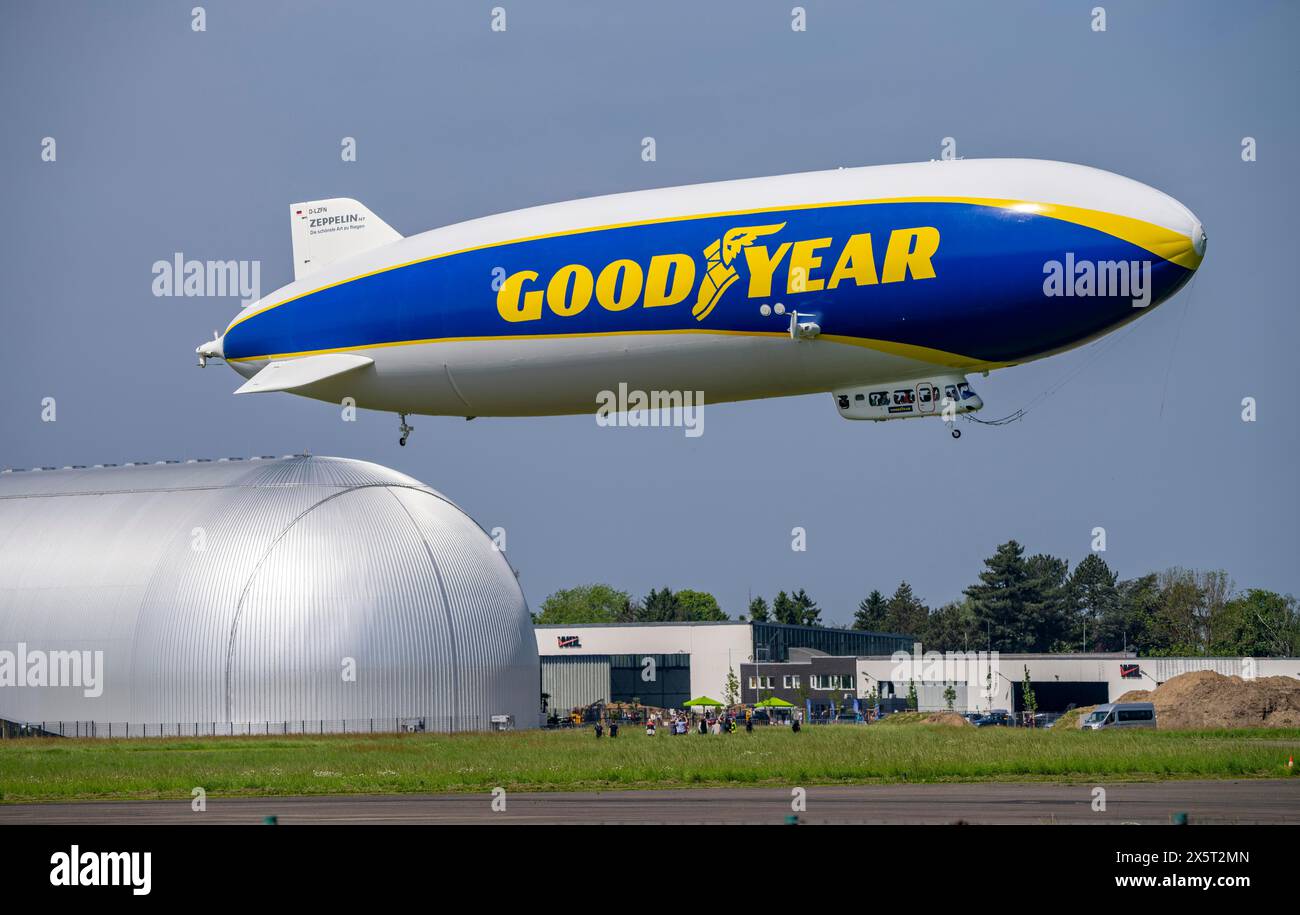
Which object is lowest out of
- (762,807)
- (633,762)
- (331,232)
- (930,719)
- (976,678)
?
(930,719)

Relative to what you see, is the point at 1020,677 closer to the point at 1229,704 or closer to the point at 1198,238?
the point at 1229,704

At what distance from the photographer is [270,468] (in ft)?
370

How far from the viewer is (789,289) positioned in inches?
1270

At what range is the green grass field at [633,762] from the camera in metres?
51.8

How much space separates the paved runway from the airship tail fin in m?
14.6

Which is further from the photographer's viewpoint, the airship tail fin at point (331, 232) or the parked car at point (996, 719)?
the parked car at point (996, 719)

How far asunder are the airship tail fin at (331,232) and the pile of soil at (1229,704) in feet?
211

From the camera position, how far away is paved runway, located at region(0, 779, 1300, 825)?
121 feet

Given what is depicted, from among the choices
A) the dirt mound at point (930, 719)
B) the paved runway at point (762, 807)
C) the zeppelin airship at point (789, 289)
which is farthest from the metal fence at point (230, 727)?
the zeppelin airship at point (789, 289)

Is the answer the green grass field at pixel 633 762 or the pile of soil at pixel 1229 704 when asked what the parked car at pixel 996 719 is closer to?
the pile of soil at pixel 1229 704

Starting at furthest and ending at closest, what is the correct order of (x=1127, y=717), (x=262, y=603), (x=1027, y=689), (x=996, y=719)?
(x=1027, y=689), (x=996, y=719), (x=262, y=603), (x=1127, y=717)

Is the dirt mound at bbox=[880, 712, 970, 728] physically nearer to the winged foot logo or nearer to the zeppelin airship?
the zeppelin airship

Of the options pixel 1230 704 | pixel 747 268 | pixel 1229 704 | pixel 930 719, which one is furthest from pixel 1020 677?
pixel 747 268

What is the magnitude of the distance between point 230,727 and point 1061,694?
3234 inches
